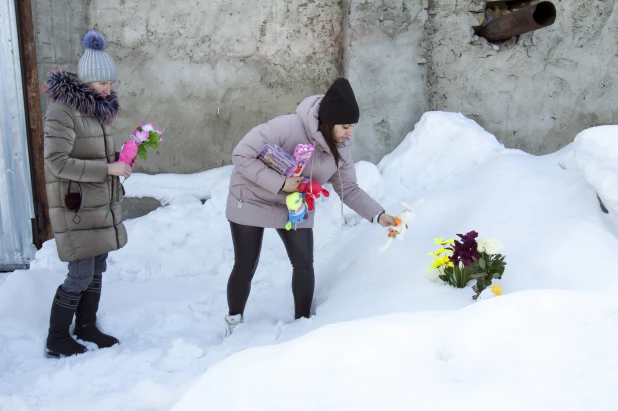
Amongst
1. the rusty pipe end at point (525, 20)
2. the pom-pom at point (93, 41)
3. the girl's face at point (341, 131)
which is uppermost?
the rusty pipe end at point (525, 20)

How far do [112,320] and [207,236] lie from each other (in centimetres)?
123

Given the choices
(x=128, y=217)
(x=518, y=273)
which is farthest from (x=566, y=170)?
(x=128, y=217)

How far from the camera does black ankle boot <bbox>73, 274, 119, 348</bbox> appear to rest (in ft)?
11.6

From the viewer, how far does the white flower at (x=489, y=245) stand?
3234mm

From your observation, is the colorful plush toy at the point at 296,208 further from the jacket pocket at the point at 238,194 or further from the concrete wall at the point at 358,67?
the concrete wall at the point at 358,67

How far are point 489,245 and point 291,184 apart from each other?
1.04 metres

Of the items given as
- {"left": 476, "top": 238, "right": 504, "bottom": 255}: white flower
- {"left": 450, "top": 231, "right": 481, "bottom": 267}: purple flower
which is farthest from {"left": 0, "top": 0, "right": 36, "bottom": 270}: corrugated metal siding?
{"left": 476, "top": 238, "right": 504, "bottom": 255}: white flower

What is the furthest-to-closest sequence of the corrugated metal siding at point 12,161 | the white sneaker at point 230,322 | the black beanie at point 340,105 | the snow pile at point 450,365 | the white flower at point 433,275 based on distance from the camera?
the corrugated metal siding at point 12,161 < the white sneaker at point 230,322 < the white flower at point 433,275 < the black beanie at point 340,105 < the snow pile at point 450,365

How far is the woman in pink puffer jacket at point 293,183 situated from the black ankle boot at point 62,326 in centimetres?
82

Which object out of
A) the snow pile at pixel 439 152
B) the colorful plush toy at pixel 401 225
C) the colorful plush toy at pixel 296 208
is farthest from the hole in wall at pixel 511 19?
the colorful plush toy at pixel 296 208

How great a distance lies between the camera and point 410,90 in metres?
5.14

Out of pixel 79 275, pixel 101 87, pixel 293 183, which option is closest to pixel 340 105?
pixel 293 183

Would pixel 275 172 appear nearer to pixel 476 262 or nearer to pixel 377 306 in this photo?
pixel 377 306

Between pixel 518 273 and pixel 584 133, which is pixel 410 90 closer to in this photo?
pixel 584 133
